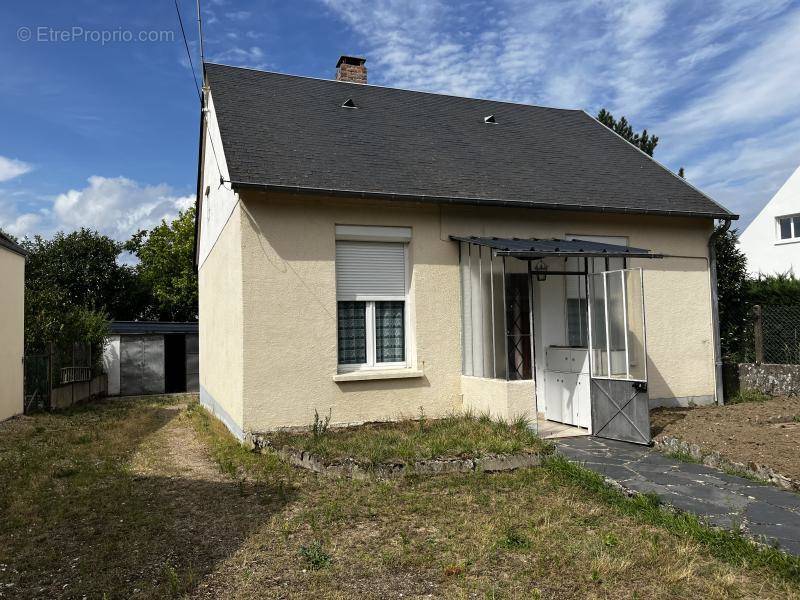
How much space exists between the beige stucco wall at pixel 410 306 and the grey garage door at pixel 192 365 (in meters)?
13.4

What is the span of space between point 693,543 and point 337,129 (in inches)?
332

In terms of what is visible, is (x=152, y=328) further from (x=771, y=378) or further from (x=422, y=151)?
(x=771, y=378)

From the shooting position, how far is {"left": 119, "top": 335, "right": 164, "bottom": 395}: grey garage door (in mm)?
21953

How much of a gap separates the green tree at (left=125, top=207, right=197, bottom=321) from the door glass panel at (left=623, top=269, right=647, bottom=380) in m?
30.9

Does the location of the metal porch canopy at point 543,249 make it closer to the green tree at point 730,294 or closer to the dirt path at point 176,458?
the dirt path at point 176,458

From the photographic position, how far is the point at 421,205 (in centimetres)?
938

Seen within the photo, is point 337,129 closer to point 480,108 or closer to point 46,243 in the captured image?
point 480,108

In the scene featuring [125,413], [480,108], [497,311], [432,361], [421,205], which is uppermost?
[480,108]

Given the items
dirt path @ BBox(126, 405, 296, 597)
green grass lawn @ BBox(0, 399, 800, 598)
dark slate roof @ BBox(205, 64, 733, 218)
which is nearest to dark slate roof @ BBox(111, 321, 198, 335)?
dark slate roof @ BBox(205, 64, 733, 218)

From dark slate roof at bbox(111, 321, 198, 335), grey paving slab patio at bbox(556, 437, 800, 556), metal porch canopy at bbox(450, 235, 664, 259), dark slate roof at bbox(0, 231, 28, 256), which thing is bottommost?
grey paving slab patio at bbox(556, 437, 800, 556)

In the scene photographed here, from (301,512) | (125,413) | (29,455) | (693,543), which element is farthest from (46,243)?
(693,543)

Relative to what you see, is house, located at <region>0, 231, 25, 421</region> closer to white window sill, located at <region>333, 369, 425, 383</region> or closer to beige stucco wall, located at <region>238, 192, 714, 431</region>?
beige stucco wall, located at <region>238, 192, 714, 431</region>

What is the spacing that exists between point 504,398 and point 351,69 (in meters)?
9.28

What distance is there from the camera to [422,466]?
22.1 feet
